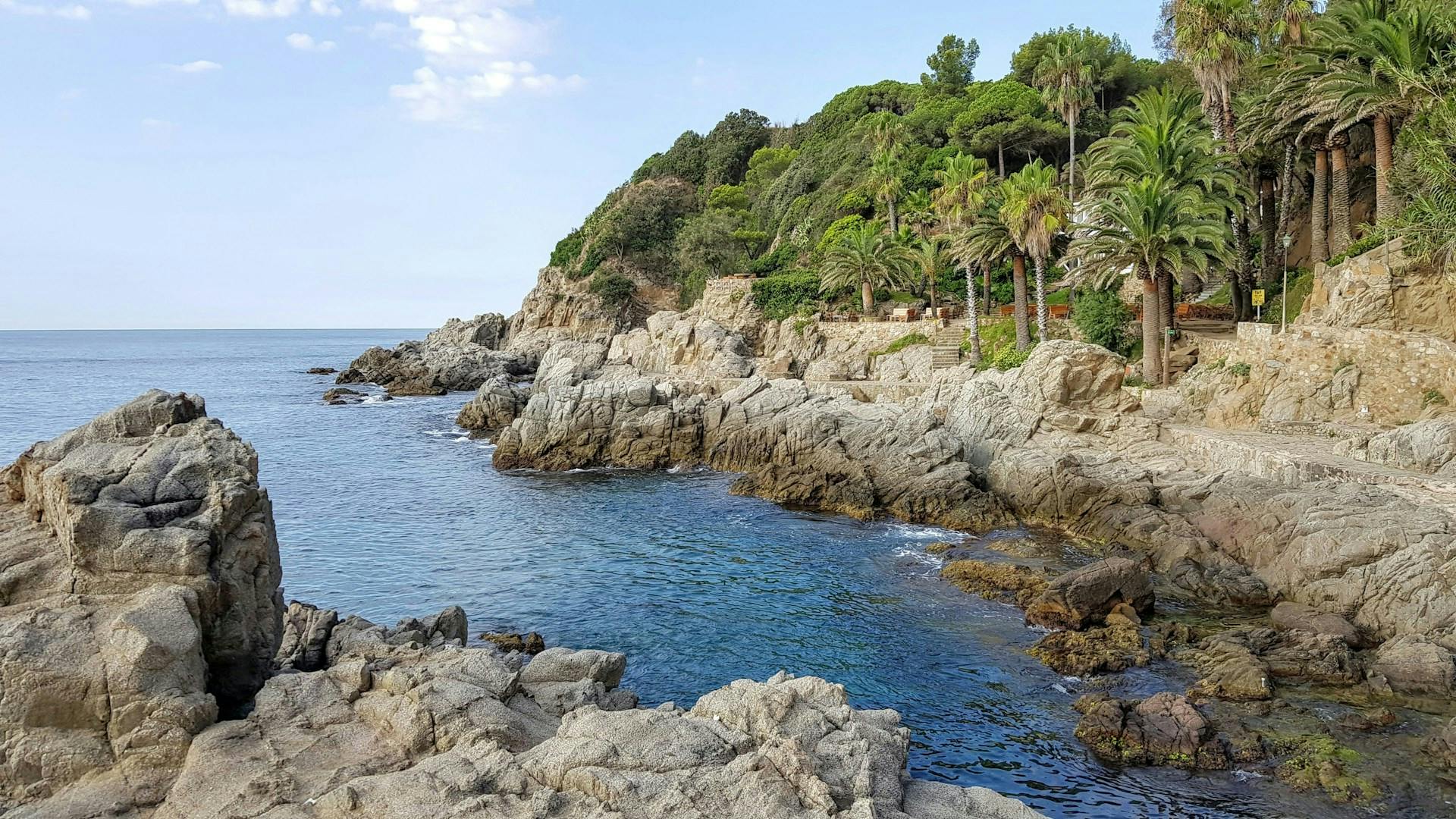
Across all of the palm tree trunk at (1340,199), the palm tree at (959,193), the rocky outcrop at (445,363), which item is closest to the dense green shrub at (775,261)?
the rocky outcrop at (445,363)

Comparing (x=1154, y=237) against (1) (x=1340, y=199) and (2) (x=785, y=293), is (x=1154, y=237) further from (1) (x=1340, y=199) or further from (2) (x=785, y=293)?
(2) (x=785, y=293)

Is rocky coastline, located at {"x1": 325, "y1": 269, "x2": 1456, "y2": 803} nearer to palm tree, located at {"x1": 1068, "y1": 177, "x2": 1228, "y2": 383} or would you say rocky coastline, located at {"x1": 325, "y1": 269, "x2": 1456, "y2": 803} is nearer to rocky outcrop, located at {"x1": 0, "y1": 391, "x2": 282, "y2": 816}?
palm tree, located at {"x1": 1068, "y1": 177, "x2": 1228, "y2": 383}

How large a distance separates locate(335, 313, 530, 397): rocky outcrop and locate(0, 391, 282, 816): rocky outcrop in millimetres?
63864

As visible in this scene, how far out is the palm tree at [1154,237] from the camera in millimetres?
36562

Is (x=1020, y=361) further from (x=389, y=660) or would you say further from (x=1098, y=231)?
(x=389, y=660)

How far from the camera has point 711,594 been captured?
25.3 metres

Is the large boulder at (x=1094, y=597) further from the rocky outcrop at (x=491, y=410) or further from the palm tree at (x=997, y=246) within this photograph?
the rocky outcrop at (x=491, y=410)

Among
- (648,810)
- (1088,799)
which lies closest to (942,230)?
(1088,799)

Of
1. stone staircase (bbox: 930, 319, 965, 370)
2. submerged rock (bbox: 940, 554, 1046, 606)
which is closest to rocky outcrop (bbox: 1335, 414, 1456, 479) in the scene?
submerged rock (bbox: 940, 554, 1046, 606)

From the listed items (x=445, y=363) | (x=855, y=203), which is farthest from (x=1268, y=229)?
(x=445, y=363)

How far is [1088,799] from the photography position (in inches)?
561

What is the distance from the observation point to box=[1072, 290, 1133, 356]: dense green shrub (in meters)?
42.9

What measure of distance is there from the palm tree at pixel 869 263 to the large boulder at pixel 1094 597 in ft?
132

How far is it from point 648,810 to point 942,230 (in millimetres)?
61794
